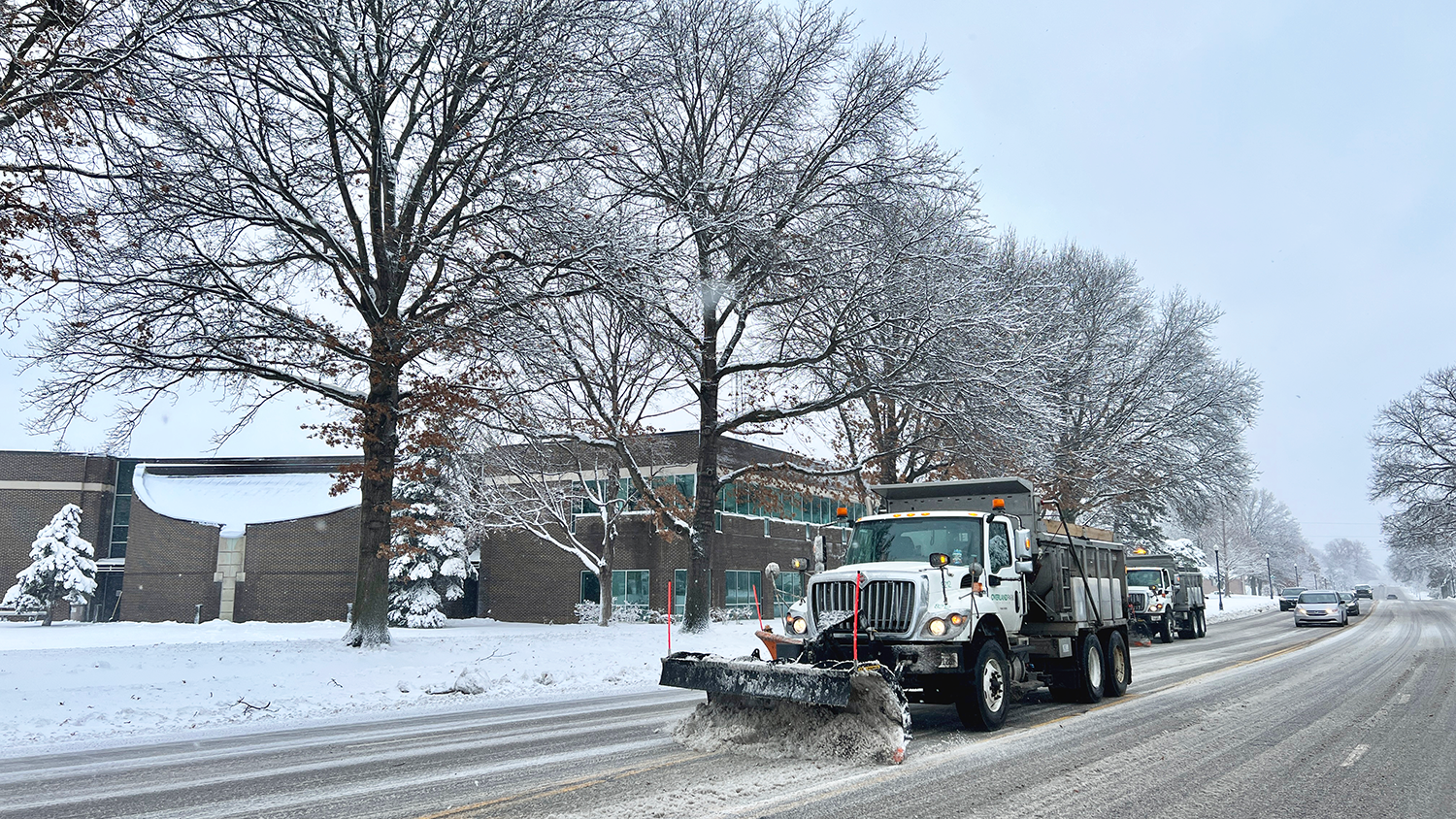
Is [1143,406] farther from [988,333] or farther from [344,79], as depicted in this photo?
[344,79]

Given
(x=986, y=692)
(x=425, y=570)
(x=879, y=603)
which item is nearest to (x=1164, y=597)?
(x=986, y=692)

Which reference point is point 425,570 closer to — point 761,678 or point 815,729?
point 761,678

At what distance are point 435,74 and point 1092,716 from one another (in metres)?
15.2

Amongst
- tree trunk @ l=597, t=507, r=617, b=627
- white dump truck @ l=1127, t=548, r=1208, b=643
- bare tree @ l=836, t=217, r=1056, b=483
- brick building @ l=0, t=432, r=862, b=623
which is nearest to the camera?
bare tree @ l=836, t=217, r=1056, b=483

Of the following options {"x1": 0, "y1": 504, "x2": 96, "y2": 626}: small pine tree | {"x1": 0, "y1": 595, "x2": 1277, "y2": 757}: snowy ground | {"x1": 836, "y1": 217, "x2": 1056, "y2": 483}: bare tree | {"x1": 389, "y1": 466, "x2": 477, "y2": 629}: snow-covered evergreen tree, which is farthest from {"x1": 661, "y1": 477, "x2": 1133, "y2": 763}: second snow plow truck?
{"x1": 0, "y1": 504, "x2": 96, "y2": 626}: small pine tree

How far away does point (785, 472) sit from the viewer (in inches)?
1030

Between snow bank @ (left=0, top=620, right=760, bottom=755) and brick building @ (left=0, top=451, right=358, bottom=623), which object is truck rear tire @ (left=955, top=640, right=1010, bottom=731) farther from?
brick building @ (left=0, top=451, right=358, bottom=623)

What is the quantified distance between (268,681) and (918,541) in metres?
9.69

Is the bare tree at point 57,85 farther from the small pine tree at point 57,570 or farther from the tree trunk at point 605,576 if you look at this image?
the small pine tree at point 57,570

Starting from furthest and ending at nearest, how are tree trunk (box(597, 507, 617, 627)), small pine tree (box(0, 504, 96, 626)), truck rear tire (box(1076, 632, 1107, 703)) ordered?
small pine tree (box(0, 504, 96, 626)) < tree trunk (box(597, 507, 617, 627)) < truck rear tire (box(1076, 632, 1107, 703))

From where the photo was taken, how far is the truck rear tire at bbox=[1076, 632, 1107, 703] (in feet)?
37.9

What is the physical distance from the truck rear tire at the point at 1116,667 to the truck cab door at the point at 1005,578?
2.86 meters

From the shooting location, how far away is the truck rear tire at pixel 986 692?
8.87 metres

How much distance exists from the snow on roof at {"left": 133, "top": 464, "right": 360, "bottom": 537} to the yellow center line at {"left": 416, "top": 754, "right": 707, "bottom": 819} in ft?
139
